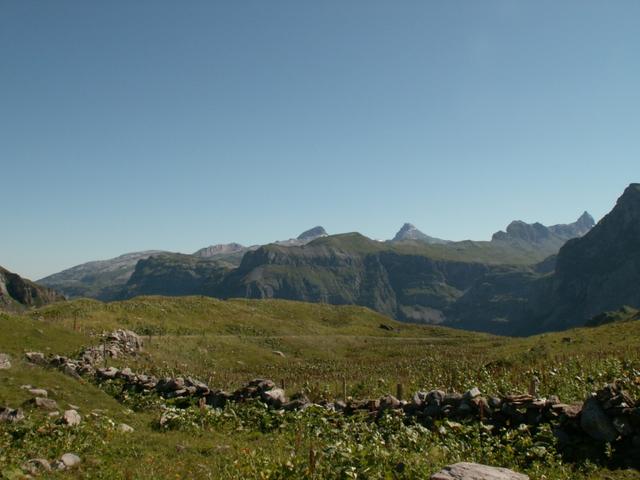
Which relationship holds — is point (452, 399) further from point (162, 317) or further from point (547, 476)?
point (162, 317)

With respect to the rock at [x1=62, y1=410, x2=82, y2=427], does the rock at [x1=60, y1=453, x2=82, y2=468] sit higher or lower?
lower

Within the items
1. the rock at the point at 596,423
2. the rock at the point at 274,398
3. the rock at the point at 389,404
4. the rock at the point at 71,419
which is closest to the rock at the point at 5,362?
the rock at the point at 71,419

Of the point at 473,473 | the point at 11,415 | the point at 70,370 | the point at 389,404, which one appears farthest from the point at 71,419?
the point at 473,473

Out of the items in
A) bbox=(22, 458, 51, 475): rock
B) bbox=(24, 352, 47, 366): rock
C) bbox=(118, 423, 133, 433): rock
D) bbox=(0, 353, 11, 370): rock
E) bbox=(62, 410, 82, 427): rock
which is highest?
bbox=(0, 353, 11, 370): rock

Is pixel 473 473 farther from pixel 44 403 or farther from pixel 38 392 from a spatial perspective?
pixel 38 392

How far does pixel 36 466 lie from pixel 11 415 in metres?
5.87

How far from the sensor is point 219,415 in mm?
21844

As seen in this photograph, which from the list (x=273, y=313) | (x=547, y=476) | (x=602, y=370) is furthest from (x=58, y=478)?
(x=273, y=313)

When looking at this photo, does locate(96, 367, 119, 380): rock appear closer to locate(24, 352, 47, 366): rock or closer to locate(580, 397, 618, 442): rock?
locate(24, 352, 47, 366): rock

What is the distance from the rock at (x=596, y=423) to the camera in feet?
50.8

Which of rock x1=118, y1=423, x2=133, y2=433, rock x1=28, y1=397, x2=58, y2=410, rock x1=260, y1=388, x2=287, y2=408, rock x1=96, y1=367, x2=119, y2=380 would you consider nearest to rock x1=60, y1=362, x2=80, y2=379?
rock x1=96, y1=367, x2=119, y2=380

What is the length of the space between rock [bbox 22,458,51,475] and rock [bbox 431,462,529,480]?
10943mm

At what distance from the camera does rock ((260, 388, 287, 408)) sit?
2283 cm

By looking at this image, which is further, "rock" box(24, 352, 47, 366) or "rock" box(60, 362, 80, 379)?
"rock" box(24, 352, 47, 366)
